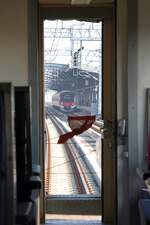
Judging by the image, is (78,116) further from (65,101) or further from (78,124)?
(65,101)

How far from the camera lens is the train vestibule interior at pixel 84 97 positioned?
481 centimetres

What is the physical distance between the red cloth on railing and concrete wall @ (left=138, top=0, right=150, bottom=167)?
0.55 m

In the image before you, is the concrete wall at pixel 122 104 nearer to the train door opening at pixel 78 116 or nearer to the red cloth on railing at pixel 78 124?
the train door opening at pixel 78 116

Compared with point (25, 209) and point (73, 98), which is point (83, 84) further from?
point (25, 209)

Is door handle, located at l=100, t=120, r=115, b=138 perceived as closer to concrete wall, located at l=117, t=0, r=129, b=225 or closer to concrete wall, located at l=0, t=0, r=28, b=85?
concrete wall, located at l=117, t=0, r=129, b=225

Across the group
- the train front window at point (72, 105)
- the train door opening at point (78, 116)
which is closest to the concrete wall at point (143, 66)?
the train door opening at point (78, 116)

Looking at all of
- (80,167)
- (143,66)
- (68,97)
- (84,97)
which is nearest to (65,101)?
(68,97)

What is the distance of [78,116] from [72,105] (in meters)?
0.14

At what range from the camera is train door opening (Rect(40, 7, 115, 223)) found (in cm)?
501

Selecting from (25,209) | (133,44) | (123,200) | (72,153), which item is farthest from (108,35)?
(25,209)

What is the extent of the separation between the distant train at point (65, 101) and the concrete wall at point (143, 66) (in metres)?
0.72

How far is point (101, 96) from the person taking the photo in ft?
16.5

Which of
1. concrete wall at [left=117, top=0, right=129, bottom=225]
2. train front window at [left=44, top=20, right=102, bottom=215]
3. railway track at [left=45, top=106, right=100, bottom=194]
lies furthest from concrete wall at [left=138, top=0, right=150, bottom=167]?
railway track at [left=45, top=106, right=100, bottom=194]

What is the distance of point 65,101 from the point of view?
5.05 meters
